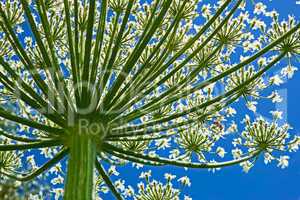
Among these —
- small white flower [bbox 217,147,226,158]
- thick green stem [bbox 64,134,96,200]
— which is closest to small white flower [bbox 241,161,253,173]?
small white flower [bbox 217,147,226,158]

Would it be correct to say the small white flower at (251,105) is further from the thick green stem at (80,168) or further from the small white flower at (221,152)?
the thick green stem at (80,168)

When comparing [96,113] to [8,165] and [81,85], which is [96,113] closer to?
[81,85]

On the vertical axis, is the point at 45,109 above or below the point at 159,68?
below

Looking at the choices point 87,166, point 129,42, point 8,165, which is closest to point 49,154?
point 8,165

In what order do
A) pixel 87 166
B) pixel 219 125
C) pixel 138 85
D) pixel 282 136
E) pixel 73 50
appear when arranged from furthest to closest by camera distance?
pixel 219 125, pixel 282 136, pixel 138 85, pixel 73 50, pixel 87 166

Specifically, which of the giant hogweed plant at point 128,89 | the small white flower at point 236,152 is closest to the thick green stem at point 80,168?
the giant hogweed plant at point 128,89

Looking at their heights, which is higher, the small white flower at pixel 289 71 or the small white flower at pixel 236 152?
the small white flower at pixel 289 71

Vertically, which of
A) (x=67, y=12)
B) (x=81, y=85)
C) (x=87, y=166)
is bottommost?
(x=87, y=166)
